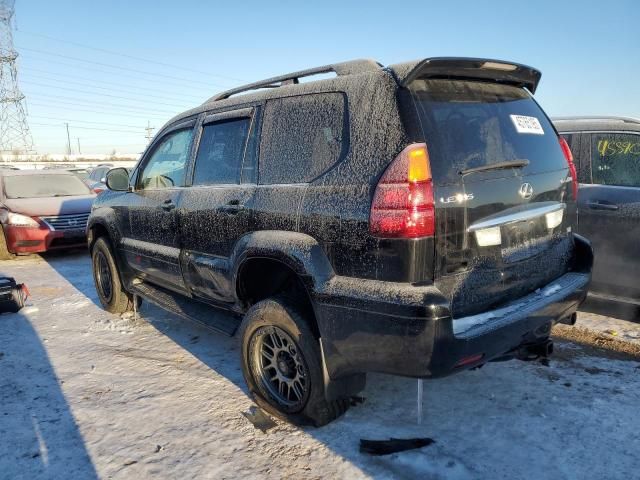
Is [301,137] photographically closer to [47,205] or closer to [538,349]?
[538,349]

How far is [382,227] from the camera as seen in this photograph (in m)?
2.20

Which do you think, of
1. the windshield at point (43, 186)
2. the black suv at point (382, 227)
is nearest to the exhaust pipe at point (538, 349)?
the black suv at point (382, 227)

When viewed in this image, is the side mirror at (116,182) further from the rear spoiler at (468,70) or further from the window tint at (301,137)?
the rear spoiler at (468,70)

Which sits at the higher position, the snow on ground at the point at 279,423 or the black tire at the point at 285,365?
the black tire at the point at 285,365

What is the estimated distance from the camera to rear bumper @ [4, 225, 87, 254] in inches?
321

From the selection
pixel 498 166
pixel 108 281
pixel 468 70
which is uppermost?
pixel 468 70

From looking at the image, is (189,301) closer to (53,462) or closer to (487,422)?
(53,462)

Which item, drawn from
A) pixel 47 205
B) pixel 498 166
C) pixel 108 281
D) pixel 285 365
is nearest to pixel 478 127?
pixel 498 166

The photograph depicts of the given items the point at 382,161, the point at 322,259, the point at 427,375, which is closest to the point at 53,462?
the point at 322,259

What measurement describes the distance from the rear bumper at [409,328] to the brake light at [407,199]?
10.3 inches

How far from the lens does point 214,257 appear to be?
332cm

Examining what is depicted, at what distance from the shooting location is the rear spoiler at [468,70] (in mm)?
2309

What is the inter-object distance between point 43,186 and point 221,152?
25.5 feet

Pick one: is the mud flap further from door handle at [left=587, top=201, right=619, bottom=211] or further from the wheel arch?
door handle at [left=587, top=201, right=619, bottom=211]
